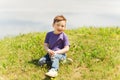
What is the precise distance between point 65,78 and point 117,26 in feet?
21.6

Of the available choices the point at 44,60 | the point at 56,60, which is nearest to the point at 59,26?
the point at 56,60

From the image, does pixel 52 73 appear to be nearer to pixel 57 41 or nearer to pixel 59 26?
pixel 57 41

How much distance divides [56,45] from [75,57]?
1174 millimetres

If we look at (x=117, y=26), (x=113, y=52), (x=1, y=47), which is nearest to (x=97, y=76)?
(x=113, y=52)

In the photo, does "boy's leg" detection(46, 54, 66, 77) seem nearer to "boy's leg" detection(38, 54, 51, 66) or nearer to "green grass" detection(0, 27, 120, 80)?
"green grass" detection(0, 27, 120, 80)

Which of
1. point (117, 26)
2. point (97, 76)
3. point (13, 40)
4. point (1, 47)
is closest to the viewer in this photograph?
point (97, 76)

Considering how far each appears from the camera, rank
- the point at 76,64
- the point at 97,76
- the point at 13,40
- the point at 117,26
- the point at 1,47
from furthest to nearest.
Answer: the point at 117,26 < the point at 13,40 < the point at 1,47 < the point at 76,64 < the point at 97,76

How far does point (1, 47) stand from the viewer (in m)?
16.0

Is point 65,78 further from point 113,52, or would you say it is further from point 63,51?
point 113,52

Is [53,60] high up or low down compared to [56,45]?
down

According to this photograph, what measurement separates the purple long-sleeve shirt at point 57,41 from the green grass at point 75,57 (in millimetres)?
760

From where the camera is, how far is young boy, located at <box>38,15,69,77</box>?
1329cm

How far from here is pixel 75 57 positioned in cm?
1450

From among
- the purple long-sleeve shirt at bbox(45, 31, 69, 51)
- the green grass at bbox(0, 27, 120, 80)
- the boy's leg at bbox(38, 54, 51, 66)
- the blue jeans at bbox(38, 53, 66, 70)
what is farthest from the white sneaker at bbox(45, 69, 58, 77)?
the purple long-sleeve shirt at bbox(45, 31, 69, 51)
